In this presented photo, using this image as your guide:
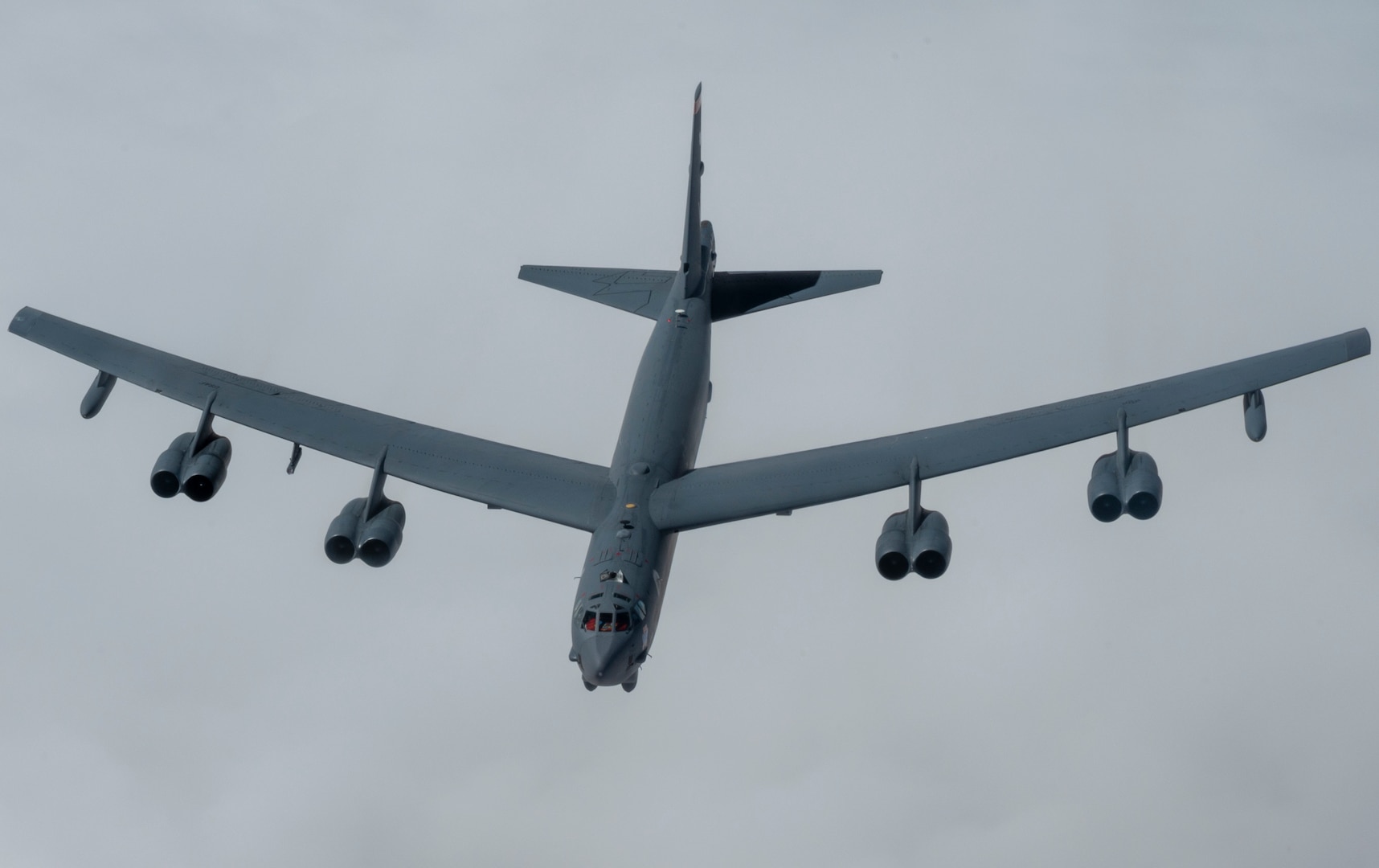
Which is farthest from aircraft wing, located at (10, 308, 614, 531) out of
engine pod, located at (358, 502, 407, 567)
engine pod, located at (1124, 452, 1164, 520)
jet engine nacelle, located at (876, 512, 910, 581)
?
engine pod, located at (1124, 452, 1164, 520)

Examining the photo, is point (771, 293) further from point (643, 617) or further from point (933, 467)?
point (643, 617)

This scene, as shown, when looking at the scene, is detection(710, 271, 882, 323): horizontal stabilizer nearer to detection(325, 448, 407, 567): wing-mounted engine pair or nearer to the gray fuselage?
the gray fuselage

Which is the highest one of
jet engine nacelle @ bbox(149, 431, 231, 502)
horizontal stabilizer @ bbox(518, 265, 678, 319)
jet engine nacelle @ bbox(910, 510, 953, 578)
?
horizontal stabilizer @ bbox(518, 265, 678, 319)

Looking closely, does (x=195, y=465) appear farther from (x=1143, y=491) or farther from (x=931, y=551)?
(x=1143, y=491)

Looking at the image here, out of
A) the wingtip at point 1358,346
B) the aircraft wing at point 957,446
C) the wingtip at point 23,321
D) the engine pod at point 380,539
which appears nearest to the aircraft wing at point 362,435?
the wingtip at point 23,321

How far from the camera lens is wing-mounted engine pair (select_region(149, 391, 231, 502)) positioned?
52344 millimetres

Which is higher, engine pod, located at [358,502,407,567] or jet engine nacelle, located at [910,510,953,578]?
jet engine nacelle, located at [910,510,953,578]

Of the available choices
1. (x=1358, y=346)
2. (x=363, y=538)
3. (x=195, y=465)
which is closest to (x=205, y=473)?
(x=195, y=465)

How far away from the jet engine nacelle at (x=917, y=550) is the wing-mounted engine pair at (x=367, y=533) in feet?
47.3

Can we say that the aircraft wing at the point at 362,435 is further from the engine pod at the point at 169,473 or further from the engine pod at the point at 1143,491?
the engine pod at the point at 1143,491

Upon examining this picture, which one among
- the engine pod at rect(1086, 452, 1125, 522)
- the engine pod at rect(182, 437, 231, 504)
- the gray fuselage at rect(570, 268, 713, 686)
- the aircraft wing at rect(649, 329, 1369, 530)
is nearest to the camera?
the gray fuselage at rect(570, 268, 713, 686)

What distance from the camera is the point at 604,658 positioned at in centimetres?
4528

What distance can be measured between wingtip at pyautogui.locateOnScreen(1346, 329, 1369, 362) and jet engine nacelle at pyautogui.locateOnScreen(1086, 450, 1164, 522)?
702 centimetres

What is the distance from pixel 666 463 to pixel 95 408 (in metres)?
19.0
